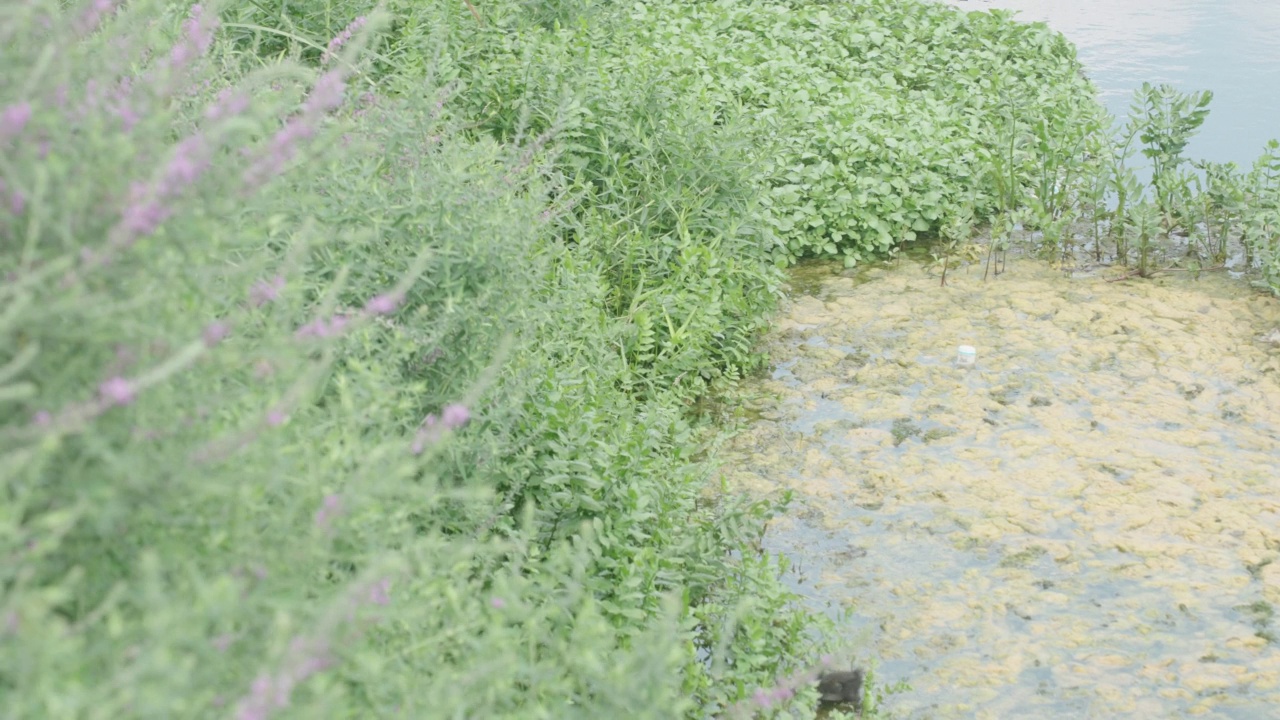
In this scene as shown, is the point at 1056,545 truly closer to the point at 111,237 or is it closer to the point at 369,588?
the point at 369,588

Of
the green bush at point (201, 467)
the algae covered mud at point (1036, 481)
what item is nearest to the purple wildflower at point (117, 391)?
the green bush at point (201, 467)

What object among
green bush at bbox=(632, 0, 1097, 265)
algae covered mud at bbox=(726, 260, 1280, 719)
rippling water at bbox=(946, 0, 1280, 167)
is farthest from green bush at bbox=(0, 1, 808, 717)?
rippling water at bbox=(946, 0, 1280, 167)

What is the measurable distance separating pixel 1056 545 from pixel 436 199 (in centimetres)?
235

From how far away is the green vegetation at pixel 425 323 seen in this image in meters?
1.53

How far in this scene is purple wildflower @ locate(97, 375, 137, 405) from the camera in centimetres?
145

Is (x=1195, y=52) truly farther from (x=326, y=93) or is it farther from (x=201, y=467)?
(x=201, y=467)

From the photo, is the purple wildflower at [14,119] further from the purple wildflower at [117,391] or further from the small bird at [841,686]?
the small bird at [841,686]

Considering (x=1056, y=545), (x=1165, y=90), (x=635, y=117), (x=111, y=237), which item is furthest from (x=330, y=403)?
(x=1165, y=90)

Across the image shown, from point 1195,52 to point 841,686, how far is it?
7.08 meters

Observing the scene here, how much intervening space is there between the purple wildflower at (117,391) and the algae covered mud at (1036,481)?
245 centimetres

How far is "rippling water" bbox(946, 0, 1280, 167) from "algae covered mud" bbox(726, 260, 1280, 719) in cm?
207

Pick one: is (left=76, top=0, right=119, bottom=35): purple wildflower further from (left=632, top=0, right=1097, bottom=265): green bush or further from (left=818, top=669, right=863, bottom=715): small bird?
(left=632, top=0, right=1097, bottom=265): green bush

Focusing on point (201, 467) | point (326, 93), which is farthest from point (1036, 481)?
point (201, 467)

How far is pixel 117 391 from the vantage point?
1446 mm
